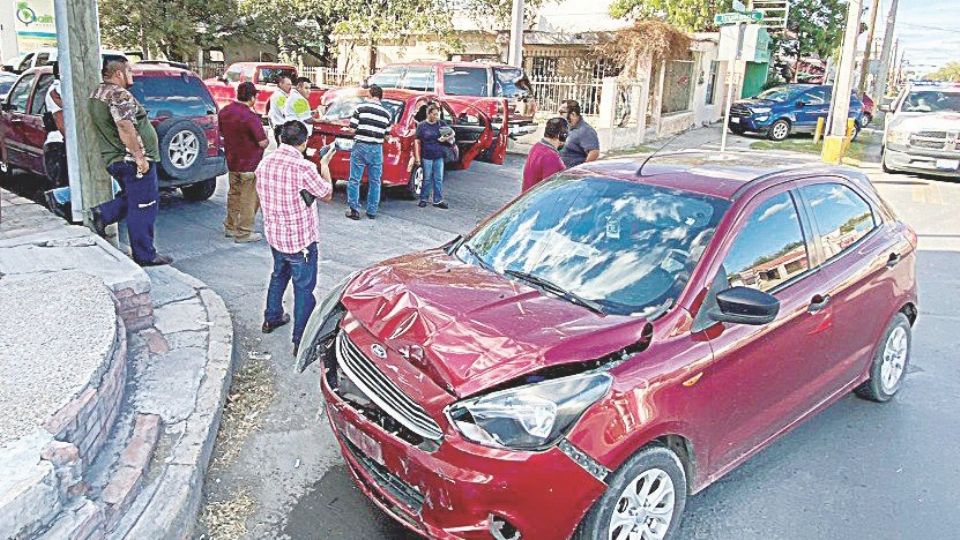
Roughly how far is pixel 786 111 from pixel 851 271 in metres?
18.8

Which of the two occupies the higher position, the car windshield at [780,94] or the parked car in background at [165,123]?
the car windshield at [780,94]

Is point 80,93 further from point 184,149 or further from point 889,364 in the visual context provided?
point 889,364

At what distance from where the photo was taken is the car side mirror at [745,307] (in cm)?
323

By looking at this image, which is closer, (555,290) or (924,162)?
(555,290)

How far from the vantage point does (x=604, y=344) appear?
305cm

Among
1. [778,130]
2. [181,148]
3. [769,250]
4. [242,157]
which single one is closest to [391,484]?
[769,250]

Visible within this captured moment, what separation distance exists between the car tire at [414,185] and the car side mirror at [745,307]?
7720 mm

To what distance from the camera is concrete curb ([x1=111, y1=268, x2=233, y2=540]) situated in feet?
10.0

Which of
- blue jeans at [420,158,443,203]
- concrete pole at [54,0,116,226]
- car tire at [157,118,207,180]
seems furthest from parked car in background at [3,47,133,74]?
concrete pole at [54,0,116,226]

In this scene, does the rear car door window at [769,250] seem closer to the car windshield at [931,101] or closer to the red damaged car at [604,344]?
the red damaged car at [604,344]

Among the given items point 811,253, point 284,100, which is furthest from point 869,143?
point 811,253

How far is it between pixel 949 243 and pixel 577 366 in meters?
9.27

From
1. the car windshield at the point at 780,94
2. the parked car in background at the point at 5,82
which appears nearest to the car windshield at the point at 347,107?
the parked car in background at the point at 5,82

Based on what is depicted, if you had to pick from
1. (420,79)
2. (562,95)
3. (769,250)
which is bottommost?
(769,250)
